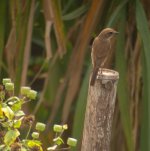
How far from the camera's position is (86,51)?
421 cm

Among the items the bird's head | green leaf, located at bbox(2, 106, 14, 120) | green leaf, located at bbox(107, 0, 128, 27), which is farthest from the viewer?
green leaf, located at bbox(107, 0, 128, 27)

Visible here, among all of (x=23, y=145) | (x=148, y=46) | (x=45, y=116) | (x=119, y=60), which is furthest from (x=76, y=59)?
(x=23, y=145)

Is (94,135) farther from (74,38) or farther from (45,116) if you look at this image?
(45,116)

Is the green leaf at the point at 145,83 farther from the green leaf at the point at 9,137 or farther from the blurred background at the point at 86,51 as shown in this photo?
the green leaf at the point at 9,137

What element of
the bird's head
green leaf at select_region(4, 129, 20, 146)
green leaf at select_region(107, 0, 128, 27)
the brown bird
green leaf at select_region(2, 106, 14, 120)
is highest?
green leaf at select_region(107, 0, 128, 27)

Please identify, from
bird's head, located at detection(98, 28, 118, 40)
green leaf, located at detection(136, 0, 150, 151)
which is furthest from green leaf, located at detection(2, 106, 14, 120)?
green leaf, located at detection(136, 0, 150, 151)

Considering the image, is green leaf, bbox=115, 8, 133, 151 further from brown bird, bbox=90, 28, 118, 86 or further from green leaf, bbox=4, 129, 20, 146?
green leaf, bbox=4, 129, 20, 146

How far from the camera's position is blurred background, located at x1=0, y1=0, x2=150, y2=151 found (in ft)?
12.1

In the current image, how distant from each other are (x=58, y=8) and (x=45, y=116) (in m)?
1.64

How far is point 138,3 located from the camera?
3855 mm

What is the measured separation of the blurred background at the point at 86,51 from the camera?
3697 mm

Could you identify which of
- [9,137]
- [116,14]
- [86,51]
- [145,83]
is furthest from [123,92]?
[9,137]

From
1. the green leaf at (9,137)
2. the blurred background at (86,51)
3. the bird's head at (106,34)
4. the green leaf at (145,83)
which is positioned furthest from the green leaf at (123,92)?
the green leaf at (9,137)

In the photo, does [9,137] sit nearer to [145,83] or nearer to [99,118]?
[99,118]
